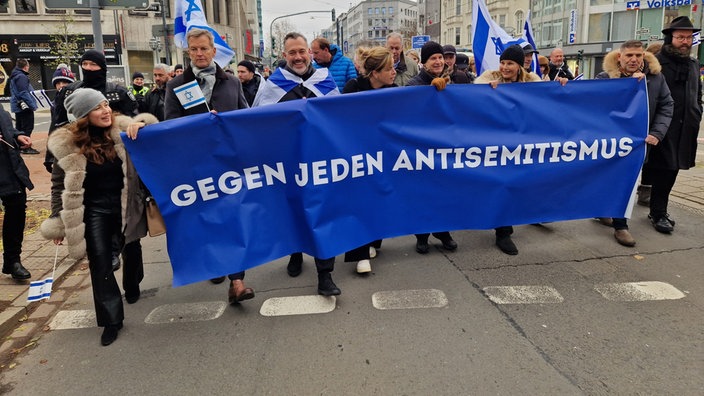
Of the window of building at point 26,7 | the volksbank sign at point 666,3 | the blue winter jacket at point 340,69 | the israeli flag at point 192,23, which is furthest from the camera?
the volksbank sign at point 666,3

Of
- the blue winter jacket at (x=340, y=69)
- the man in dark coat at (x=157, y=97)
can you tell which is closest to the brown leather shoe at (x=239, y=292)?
the blue winter jacket at (x=340, y=69)

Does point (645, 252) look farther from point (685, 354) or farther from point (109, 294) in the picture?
point (109, 294)

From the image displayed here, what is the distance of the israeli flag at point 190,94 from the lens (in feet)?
13.0

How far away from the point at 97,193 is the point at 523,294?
→ 3233 mm

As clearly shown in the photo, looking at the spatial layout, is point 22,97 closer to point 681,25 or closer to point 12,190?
point 12,190

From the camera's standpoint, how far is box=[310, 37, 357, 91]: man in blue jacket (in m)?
6.55

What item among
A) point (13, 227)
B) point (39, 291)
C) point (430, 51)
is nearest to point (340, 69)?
point (430, 51)

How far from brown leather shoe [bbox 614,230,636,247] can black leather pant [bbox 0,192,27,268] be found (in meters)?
5.71

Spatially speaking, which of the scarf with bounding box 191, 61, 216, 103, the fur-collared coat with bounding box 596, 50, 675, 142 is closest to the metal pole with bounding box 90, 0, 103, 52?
the scarf with bounding box 191, 61, 216, 103

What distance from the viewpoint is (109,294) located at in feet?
12.0

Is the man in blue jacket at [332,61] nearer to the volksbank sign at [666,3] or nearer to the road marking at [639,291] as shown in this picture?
the road marking at [639,291]

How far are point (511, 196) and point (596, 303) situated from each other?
3.93 feet

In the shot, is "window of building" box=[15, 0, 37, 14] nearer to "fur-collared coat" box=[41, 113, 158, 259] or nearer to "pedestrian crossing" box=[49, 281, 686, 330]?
"pedestrian crossing" box=[49, 281, 686, 330]

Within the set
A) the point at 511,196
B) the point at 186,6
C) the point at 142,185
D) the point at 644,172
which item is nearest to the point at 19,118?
the point at 186,6
